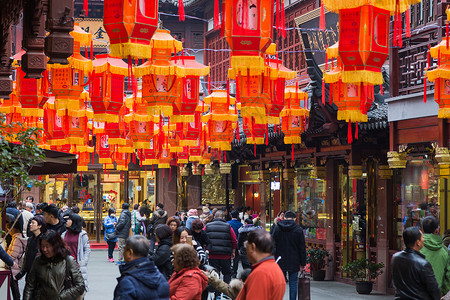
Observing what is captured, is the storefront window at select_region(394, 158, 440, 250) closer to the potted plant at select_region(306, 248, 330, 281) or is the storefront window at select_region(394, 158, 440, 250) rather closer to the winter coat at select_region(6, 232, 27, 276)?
the potted plant at select_region(306, 248, 330, 281)

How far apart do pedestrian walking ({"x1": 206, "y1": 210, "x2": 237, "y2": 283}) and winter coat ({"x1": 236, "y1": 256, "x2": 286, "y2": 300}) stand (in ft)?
26.9

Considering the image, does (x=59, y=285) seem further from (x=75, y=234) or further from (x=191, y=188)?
(x=191, y=188)

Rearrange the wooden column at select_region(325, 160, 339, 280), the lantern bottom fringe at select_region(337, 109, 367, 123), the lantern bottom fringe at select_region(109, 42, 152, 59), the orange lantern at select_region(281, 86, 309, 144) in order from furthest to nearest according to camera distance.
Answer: the wooden column at select_region(325, 160, 339, 280), the orange lantern at select_region(281, 86, 309, 144), the lantern bottom fringe at select_region(337, 109, 367, 123), the lantern bottom fringe at select_region(109, 42, 152, 59)

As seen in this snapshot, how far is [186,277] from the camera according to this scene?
706 centimetres

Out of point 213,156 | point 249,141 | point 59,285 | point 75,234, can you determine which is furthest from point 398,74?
point 213,156

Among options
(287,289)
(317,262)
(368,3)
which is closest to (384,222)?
(287,289)

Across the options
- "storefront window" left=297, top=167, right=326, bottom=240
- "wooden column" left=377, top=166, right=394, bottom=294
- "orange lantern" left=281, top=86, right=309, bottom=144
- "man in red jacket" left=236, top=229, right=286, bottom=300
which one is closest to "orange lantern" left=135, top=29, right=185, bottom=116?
"orange lantern" left=281, top=86, right=309, bottom=144

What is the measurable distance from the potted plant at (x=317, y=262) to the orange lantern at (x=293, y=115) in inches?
132

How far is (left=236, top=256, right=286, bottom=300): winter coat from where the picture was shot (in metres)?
5.69

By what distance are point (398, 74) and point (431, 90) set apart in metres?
1.20

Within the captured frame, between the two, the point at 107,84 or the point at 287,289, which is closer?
the point at 107,84

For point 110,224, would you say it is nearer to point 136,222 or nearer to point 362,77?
point 136,222

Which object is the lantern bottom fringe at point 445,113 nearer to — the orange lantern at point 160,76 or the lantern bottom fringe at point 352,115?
the lantern bottom fringe at point 352,115

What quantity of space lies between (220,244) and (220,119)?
430cm
